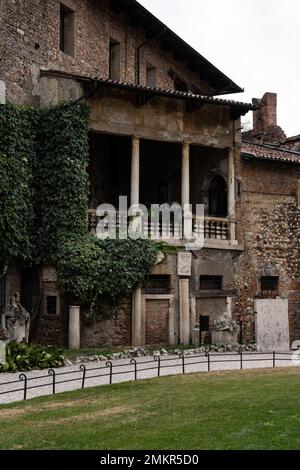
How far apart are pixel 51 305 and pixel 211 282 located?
18.4 ft

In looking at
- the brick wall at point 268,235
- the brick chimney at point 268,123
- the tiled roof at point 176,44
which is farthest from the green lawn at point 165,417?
the brick chimney at point 268,123

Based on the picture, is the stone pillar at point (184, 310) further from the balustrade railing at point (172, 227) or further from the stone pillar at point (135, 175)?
the stone pillar at point (135, 175)

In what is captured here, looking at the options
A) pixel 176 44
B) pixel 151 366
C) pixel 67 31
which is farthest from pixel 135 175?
pixel 176 44

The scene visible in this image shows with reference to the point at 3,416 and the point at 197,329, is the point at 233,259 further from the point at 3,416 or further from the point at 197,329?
the point at 3,416

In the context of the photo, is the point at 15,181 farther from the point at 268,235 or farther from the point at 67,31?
the point at 268,235

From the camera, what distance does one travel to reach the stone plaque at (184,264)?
69.6ft

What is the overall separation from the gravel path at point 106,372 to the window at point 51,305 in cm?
318

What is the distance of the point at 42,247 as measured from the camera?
20.0m

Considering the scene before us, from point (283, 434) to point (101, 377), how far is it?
7.04 metres

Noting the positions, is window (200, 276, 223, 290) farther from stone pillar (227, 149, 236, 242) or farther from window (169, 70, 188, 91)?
window (169, 70, 188, 91)

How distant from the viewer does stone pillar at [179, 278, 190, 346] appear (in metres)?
21.0

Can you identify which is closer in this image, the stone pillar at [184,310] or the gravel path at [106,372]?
the gravel path at [106,372]

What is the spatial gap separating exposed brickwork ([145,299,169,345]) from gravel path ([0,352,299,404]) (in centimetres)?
212

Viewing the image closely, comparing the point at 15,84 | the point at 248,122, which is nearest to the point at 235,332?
the point at 15,84
